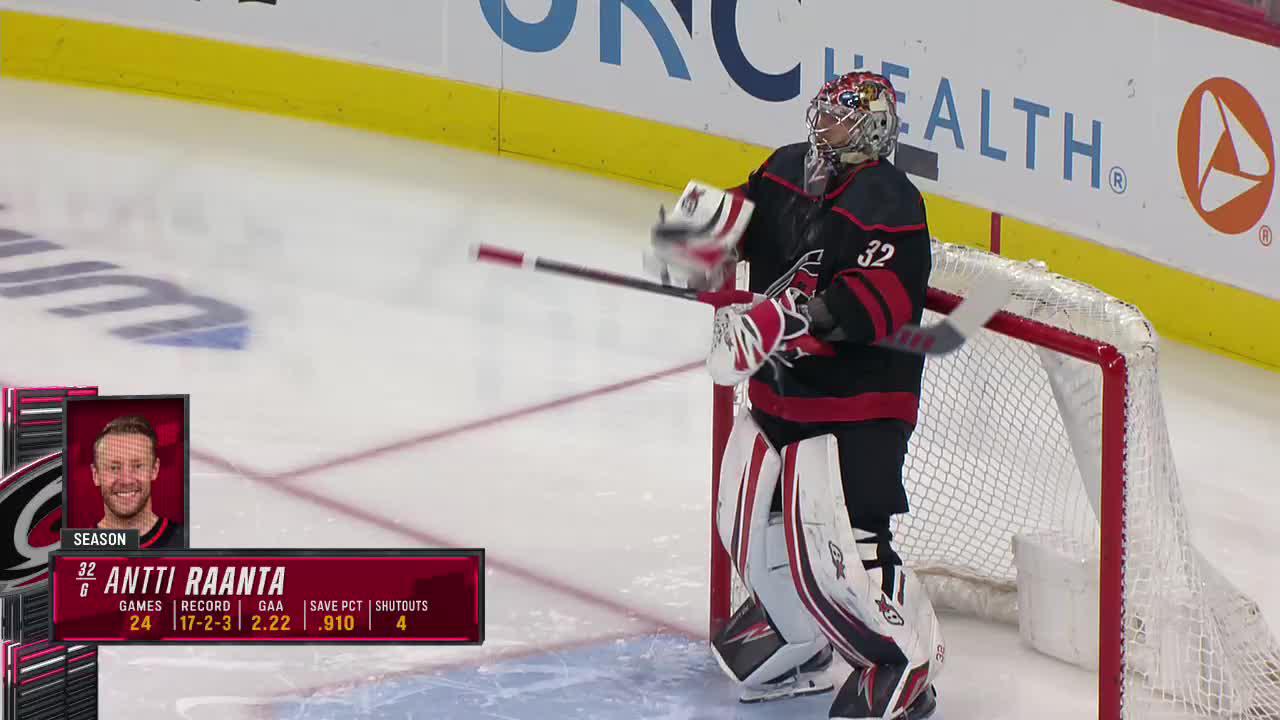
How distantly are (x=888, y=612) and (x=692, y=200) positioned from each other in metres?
0.73

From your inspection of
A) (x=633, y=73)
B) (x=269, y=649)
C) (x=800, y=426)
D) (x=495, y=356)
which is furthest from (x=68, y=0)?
(x=800, y=426)

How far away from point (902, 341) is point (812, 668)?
74 cm

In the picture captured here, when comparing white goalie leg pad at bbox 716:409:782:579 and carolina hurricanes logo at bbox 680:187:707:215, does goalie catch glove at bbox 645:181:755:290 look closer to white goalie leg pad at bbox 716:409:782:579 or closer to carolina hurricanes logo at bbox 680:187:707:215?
carolina hurricanes logo at bbox 680:187:707:215

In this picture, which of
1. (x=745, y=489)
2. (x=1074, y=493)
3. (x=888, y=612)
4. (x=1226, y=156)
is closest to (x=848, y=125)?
(x=745, y=489)

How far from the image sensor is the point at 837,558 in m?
3.14

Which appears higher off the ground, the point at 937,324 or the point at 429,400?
the point at 937,324

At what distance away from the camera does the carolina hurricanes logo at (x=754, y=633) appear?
3.48 meters

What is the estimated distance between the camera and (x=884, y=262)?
305 centimetres

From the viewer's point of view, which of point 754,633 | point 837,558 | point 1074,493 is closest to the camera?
point 837,558

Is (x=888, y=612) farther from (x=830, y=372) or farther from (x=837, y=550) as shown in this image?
(x=830, y=372)

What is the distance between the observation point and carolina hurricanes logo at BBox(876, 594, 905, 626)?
319 centimetres

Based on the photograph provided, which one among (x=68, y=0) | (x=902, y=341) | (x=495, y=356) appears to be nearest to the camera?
(x=902, y=341)

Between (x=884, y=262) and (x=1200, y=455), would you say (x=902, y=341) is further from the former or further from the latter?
(x=1200, y=455)

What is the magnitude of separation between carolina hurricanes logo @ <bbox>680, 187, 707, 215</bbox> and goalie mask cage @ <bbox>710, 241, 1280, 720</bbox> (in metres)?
0.46
